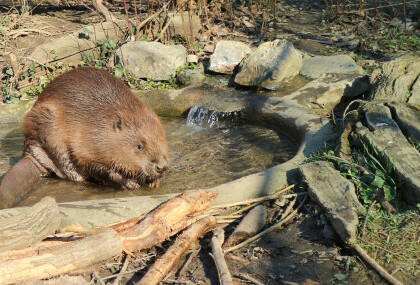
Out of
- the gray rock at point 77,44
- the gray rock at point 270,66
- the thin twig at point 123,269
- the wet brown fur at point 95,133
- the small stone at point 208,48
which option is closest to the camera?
the thin twig at point 123,269

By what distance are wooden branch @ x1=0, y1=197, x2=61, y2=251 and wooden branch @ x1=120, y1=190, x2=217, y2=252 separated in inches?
18.5

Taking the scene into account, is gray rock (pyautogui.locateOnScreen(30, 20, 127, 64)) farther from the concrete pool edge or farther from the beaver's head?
the concrete pool edge

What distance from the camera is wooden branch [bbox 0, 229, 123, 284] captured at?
10.3 ft

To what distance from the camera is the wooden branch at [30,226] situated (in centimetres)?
328

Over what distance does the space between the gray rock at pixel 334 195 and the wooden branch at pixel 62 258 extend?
1354 millimetres

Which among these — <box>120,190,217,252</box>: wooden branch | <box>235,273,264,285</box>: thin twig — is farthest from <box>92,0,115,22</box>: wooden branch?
<box>235,273,264,285</box>: thin twig

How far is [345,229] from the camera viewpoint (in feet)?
11.2

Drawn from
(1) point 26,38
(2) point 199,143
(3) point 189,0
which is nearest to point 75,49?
(1) point 26,38

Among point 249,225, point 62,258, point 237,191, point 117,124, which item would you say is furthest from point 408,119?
point 62,258

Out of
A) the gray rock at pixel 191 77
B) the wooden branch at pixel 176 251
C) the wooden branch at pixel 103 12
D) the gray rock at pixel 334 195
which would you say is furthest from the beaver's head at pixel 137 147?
the wooden branch at pixel 103 12

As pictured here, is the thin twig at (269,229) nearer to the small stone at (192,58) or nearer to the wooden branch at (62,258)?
the wooden branch at (62,258)

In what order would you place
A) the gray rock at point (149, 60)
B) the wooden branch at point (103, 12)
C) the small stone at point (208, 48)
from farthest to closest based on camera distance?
1. the wooden branch at point (103, 12)
2. the small stone at point (208, 48)
3. the gray rock at point (149, 60)

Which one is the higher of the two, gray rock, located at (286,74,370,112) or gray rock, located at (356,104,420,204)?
gray rock, located at (356,104,420,204)

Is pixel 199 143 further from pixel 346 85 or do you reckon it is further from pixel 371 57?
pixel 371 57
